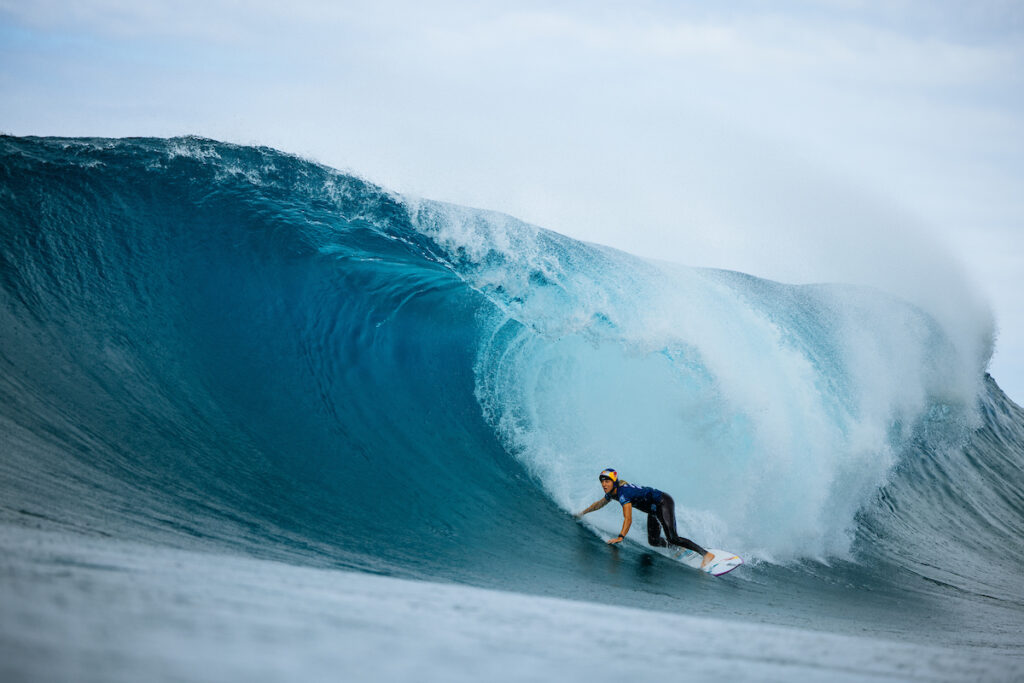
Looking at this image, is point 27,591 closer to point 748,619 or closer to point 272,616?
point 272,616

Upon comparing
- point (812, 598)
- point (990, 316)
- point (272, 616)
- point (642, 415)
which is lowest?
point (812, 598)

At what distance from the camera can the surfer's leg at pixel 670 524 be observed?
20.6 ft

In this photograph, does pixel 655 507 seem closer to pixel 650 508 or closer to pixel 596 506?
pixel 650 508

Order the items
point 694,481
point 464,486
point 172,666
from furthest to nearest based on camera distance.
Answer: point 694,481, point 464,486, point 172,666

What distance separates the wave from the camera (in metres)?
5.15

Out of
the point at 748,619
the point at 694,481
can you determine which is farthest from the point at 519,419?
the point at 748,619

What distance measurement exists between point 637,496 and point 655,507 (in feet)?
0.66

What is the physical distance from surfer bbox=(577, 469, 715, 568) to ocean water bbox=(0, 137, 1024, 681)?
197mm

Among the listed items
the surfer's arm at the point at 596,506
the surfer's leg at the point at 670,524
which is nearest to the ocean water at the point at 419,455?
the surfer's arm at the point at 596,506

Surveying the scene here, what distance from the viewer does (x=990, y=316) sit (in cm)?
1551

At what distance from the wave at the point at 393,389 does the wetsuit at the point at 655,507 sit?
48cm

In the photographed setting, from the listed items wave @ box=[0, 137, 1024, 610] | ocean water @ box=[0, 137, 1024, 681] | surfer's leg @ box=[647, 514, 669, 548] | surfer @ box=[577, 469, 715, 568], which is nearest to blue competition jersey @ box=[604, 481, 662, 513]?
A: surfer @ box=[577, 469, 715, 568]

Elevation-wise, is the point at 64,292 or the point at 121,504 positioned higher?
the point at 64,292

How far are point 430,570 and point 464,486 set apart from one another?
1960mm
